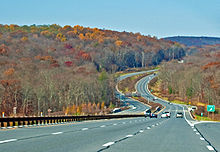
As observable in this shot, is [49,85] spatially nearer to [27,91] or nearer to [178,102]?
[27,91]

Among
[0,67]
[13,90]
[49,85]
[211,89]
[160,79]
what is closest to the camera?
[13,90]

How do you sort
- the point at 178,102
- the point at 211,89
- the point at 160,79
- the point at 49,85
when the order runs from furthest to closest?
the point at 160,79 → the point at 178,102 → the point at 211,89 → the point at 49,85

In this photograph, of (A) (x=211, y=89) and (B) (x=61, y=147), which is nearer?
(B) (x=61, y=147)

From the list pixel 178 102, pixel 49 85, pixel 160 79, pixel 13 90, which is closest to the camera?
pixel 13 90

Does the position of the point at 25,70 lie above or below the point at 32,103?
above

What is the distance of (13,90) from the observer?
9256 centimetres

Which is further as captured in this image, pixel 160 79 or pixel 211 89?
pixel 160 79

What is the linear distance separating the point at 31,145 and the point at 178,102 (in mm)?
140496

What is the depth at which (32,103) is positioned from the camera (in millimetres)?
96438

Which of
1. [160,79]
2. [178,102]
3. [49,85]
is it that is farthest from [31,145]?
[160,79]

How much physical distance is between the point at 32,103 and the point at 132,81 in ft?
341

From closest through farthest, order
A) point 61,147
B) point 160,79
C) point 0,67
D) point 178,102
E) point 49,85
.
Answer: point 61,147
point 49,85
point 0,67
point 178,102
point 160,79

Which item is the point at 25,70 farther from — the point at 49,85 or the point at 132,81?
the point at 132,81

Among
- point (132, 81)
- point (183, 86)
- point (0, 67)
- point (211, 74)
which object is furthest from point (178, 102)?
point (0, 67)
